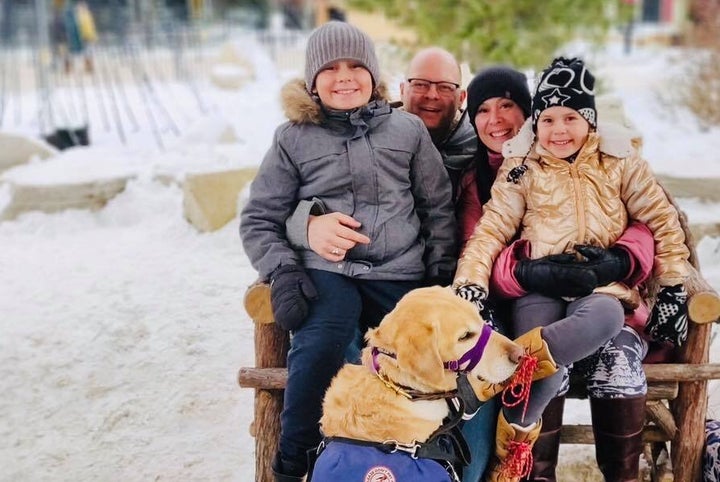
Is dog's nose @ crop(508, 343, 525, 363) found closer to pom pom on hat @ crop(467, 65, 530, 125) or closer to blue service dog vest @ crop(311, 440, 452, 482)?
blue service dog vest @ crop(311, 440, 452, 482)

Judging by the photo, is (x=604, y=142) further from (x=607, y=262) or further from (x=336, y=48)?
(x=336, y=48)

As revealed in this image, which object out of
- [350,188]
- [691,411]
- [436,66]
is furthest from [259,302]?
[691,411]

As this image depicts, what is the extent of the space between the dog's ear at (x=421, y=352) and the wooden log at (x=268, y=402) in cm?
78

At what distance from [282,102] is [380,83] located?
1.28 feet

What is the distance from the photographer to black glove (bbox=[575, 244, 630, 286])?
2738 millimetres

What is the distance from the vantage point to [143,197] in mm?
7605

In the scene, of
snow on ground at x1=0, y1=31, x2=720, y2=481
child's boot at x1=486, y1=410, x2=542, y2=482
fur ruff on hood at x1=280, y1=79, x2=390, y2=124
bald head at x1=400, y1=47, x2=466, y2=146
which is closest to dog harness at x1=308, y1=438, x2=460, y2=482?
child's boot at x1=486, y1=410, x2=542, y2=482

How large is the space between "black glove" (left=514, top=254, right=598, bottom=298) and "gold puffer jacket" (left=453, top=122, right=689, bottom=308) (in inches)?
4.0

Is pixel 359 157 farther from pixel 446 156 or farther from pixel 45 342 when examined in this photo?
pixel 45 342

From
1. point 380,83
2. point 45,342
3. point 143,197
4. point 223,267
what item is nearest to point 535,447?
point 380,83

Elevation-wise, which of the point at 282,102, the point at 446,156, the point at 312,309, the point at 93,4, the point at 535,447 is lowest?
the point at 535,447

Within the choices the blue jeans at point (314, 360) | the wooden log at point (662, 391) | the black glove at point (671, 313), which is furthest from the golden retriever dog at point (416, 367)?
the wooden log at point (662, 391)

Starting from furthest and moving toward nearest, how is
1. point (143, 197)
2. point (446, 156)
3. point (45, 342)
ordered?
1. point (143, 197)
2. point (45, 342)
3. point (446, 156)

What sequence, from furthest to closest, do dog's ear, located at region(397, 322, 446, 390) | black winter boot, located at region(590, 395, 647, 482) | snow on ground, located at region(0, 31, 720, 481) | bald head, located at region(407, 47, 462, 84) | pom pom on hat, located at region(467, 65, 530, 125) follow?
snow on ground, located at region(0, 31, 720, 481) → bald head, located at region(407, 47, 462, 84) → pom pom on hat, located at region(467, 65, 530, 125) → black winter boot, located at region(590, 395, 647, 482) → dog's ear, located at region(397, 322, 446, 390)
